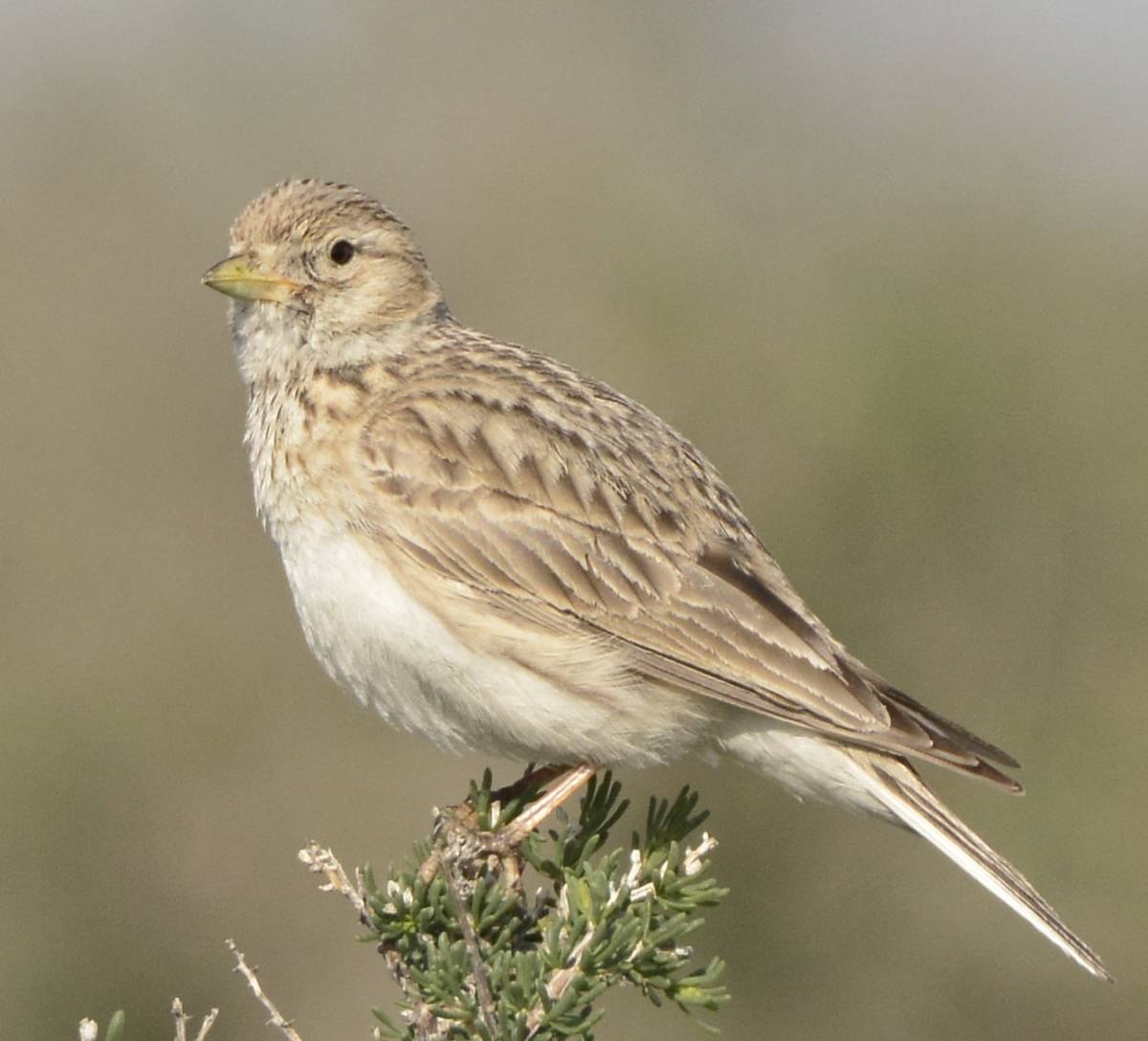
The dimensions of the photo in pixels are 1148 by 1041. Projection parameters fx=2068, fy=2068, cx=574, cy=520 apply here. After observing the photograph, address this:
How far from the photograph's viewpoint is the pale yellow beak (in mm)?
6473

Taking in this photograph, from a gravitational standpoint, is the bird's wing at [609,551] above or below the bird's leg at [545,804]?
above

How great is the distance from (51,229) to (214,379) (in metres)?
2.58

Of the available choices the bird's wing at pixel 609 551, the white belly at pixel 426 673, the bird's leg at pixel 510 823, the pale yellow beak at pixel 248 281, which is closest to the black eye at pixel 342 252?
the pale yellow beak at pixel 248 281

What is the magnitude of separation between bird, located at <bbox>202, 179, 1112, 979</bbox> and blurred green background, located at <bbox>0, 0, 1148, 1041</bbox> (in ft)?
11.1

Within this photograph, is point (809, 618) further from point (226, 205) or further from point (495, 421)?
point (226, 205)

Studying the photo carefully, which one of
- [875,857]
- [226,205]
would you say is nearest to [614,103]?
[226,205]

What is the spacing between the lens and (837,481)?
10.4 metres

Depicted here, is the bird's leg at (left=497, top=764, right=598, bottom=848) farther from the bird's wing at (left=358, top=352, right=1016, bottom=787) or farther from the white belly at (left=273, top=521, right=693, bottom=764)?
the bird's wing at (left=358, top=352, right=1016, bottom=787)

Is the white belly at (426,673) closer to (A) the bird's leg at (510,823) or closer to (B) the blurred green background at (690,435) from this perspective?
(A) the bird's leg at (510,823)

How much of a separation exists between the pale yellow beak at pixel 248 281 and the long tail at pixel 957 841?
7.55ft

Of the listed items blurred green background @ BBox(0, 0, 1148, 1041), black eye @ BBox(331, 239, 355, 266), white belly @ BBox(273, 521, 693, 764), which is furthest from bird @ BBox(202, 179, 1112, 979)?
blurred green background @ BBox(0, 0, 1148, 1041)

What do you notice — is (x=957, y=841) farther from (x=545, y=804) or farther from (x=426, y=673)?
(x=426, y=673)

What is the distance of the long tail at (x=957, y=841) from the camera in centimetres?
554

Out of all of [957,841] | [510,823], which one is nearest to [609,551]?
[510,823]
